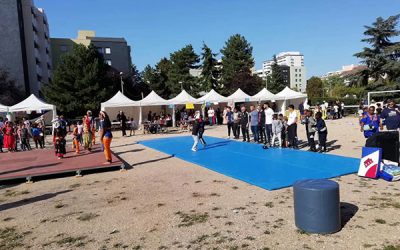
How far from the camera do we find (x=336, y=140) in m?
15.0

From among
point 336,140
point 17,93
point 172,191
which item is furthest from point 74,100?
point 172,191

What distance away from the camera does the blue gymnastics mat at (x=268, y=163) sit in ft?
27.5

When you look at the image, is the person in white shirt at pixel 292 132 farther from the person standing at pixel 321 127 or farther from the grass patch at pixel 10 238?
the grass patch at pixel 10 238

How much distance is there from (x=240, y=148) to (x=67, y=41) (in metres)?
65.6

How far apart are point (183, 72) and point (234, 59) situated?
8914 millimetres

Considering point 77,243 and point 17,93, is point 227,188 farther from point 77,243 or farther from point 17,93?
point 17,93

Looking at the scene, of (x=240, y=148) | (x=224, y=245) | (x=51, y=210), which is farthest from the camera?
(x=240, y=148)

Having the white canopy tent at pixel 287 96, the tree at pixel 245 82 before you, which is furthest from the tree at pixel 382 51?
the tree at pixel 245 82

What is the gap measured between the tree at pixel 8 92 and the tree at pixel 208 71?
87.4 ft

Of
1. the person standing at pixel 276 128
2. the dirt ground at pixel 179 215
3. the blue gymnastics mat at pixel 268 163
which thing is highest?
the person standing at pixel 276 128

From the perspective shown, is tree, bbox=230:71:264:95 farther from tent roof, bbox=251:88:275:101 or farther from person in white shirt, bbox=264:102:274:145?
person in white shirt, bbox=264:102:274:145

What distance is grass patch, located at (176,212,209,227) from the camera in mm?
5535

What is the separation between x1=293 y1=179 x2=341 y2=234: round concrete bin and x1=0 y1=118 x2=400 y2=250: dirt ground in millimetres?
131

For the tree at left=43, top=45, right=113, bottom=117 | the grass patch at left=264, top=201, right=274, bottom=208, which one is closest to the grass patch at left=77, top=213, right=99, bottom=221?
the grass patch at left=264, top=201, right=274, bottom=208
